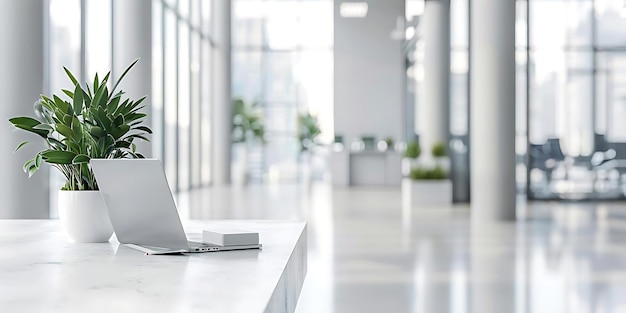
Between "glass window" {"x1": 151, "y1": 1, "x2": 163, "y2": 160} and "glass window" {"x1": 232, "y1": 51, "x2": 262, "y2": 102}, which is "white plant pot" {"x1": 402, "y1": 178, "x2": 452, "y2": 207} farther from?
"glass window" {"x1": 232, "y1": 51, "x2": 262, "y2": 102}

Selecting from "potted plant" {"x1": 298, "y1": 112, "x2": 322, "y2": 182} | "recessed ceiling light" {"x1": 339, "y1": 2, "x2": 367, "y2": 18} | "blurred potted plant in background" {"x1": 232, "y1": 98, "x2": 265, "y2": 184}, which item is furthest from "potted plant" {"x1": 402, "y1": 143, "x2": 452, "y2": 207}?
"recessed ceiling light" {"x1": 339, "y1": 2, "x2": 367, "y2": 18}

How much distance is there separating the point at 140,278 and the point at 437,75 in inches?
510

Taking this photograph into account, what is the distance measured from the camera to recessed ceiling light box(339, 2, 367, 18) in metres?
21.4

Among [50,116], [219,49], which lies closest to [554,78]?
[219,49]

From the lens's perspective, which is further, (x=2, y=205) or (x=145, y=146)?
(x=145, y=146)

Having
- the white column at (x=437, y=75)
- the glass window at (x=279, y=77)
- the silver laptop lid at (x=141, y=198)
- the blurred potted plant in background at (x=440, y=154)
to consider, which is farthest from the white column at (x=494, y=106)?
the glass window at (x=279, y=77)

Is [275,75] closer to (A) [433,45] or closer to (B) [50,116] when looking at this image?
(A) [433,45]

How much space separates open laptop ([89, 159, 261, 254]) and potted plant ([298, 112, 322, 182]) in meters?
18.9

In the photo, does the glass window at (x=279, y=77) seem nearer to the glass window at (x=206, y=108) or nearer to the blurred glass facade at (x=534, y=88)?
the glass window at (x=206, y=108)

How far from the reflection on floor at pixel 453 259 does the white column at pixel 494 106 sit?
0.40 meters

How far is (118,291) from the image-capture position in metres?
1.62

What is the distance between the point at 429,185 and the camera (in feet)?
44.3

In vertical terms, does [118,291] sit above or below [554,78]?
below

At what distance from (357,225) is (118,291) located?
27.6 ft
